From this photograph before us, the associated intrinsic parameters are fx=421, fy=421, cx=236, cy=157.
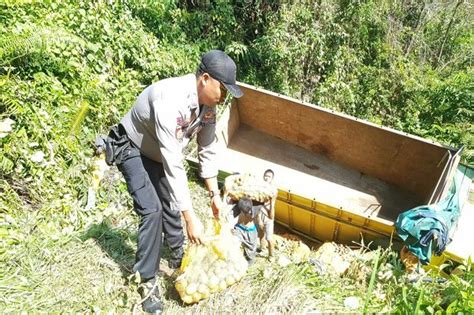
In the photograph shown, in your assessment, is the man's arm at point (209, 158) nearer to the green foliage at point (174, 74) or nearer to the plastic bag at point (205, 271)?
Answer: the plastic bag at point (205, 271)

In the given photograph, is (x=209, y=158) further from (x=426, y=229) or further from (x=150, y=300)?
(x=426, y=229)

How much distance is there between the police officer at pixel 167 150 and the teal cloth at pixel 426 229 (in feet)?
6.18

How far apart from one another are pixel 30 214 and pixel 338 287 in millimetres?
2967

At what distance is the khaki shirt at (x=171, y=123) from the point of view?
2.65m

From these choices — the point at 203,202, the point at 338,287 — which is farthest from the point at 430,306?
the point at 203,202

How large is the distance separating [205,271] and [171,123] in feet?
3.93

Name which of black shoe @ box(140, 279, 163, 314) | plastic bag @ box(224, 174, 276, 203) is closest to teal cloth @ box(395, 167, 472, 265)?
plastic bag @ box(224, 174, 276, 203)

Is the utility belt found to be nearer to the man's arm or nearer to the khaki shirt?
the khaki shirt

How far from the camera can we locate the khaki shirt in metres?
2.65

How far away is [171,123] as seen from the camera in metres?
2.64

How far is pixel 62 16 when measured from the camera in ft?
17.9

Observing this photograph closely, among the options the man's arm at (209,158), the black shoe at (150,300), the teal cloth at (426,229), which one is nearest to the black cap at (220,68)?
the man's arm at (209,158)

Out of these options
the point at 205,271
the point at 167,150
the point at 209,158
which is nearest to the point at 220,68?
the point at 167,150

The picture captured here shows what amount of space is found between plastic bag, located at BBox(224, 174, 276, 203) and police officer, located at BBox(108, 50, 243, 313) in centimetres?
79
